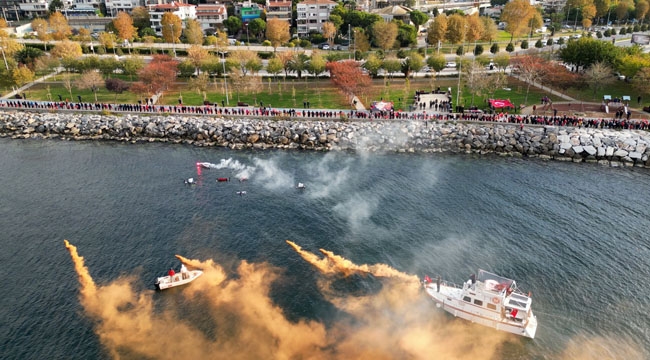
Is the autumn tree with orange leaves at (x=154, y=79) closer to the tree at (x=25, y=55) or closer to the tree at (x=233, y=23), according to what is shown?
the tree at (x=25, y=55)

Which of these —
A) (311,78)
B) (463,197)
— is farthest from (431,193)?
(311,78)

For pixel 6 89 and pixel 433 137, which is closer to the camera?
pixel 433 137

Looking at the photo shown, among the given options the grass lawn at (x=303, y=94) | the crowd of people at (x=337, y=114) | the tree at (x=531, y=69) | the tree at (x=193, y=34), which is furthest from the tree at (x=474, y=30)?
the tree at (x=193, y=34)

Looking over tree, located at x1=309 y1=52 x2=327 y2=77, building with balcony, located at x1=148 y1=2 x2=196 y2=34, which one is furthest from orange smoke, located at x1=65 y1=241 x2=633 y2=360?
building with balcony, located at x1=148 y1=2 x2=196 y2=34

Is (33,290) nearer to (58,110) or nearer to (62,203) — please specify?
(62,203)

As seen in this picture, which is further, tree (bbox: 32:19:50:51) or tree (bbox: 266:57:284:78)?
tree (bbox: 32:19:50:51)

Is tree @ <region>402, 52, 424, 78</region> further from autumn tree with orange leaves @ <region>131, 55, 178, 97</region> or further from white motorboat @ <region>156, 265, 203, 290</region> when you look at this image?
white motorboat @ <region>156, 265, 203, 290</region>

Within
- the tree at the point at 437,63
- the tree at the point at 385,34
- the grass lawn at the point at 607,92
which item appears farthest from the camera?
the tree at the point at 385,34
